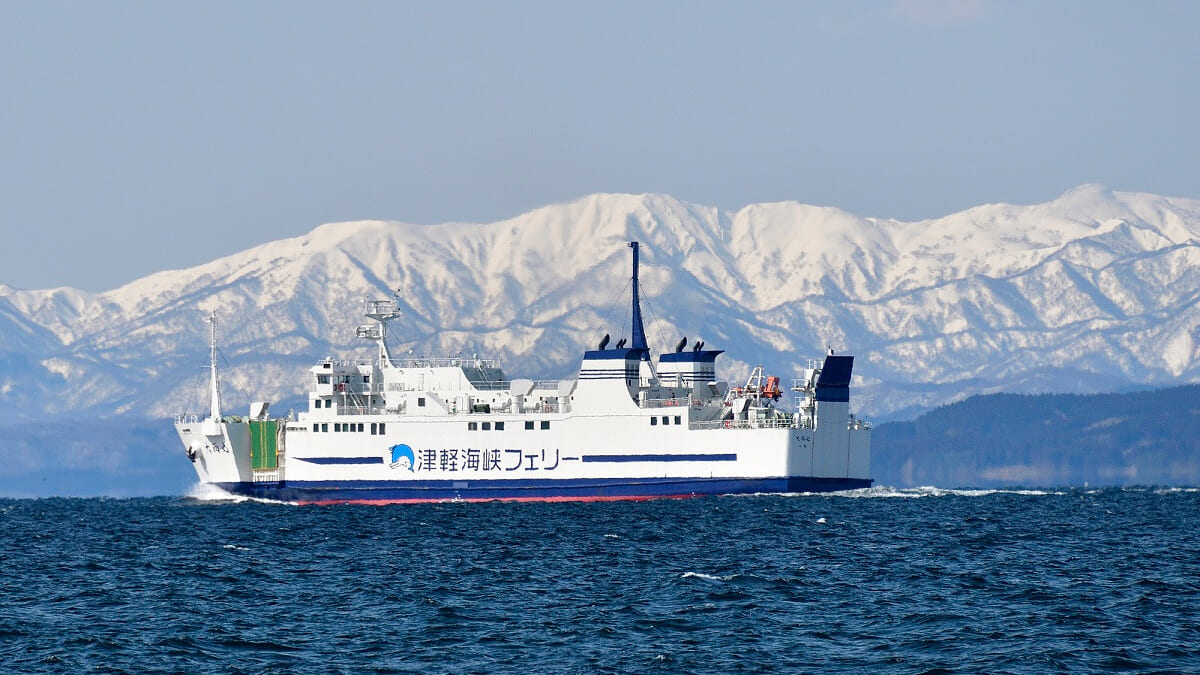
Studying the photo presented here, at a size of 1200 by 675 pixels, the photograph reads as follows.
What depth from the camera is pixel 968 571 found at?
47500 mm

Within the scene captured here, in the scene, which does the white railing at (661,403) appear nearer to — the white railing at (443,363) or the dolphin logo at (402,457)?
the white railing at (443,363)

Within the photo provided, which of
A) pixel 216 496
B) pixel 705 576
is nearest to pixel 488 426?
pixel 216 496

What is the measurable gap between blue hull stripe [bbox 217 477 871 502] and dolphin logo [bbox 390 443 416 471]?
728 mm

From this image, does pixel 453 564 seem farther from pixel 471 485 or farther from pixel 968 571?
pixel 471 485

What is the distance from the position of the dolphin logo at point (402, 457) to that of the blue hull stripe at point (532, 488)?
728mm

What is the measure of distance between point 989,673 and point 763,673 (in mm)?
4039

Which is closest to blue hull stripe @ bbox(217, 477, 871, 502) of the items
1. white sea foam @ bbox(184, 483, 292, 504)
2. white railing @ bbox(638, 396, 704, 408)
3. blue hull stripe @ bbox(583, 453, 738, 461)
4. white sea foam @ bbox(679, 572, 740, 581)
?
blue hull stripe @ bbox(583, 453, 738, 461)

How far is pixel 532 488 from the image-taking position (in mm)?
82250

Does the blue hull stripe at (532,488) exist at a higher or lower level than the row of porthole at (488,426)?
lower

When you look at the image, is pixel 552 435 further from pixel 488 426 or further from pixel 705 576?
pixel 705 576

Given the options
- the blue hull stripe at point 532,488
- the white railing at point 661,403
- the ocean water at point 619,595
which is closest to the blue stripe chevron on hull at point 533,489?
the blue hull stripe at point 532,488

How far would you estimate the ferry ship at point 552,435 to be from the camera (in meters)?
80.1

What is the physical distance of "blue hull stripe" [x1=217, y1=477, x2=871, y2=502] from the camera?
79438 millimetres

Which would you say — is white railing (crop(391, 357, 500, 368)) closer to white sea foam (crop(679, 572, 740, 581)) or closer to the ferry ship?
the ferry ship
